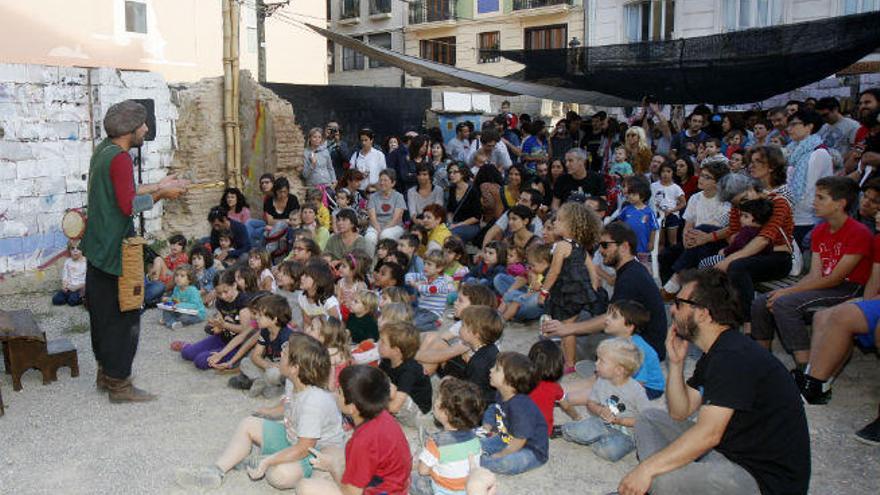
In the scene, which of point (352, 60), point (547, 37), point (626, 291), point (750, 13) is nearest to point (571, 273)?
point (626, 291)

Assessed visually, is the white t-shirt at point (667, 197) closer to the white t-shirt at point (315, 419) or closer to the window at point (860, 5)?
the white t-shirt at point (315, 419)

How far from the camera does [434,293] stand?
720cm

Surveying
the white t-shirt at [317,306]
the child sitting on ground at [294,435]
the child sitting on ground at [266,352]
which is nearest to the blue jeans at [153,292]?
the white t-shirt at [317,306]

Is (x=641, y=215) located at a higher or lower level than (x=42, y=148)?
lower

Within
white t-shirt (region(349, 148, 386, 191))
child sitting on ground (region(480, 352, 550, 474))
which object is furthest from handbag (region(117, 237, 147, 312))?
white t-shirt (region(349, 148, 386, 191))

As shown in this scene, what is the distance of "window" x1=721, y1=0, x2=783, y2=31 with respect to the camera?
22422 mm

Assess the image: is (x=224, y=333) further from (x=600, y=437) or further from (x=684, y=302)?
(x=684, y=302)

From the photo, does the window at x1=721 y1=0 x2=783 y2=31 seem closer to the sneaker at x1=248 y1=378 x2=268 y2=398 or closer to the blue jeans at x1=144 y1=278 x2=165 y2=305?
the blue jeans at x1=144 y1=278 x2=165 y2=305

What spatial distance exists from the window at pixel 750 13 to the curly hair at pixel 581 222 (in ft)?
63.1

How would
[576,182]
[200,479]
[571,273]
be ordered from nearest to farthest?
[200,479] → [571,273] → [576,182]

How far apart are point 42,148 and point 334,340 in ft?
17.9

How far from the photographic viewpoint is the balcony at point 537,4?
29983 mm

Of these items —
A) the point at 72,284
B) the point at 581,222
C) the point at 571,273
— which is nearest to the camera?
the point at 571,273

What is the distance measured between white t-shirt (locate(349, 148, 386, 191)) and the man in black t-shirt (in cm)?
265
